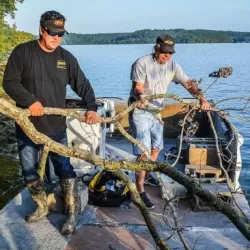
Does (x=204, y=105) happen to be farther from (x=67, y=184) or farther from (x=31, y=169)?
(x=31, y=169)

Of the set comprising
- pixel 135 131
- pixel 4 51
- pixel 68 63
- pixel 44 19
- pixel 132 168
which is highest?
pixel 44 19

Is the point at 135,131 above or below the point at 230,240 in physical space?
above

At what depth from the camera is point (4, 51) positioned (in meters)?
32.8

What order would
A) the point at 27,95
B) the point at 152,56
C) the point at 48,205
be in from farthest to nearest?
the point at 152,56 → the point at 48,205 → the point at 27,95

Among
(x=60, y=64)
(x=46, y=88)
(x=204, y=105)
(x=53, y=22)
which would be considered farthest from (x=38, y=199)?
A: (x=204, y=105)

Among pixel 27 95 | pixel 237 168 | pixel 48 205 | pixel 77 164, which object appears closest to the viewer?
pixel 27 95

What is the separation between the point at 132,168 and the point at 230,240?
88.8 inches

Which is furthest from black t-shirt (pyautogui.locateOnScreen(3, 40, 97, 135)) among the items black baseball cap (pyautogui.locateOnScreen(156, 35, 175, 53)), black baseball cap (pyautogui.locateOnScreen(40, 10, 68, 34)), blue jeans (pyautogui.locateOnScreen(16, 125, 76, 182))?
black baseball cap (pyautogui.locateOnScreen(156, 35, 175, 53))

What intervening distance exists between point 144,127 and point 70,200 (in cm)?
125

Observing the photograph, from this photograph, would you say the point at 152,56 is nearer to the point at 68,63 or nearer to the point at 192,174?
the point at 68,63

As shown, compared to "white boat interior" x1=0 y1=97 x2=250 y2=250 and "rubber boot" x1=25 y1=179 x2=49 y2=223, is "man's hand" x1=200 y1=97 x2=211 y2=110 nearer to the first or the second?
"white boat interior" x1=0 y1=97 x2=250 y2=250

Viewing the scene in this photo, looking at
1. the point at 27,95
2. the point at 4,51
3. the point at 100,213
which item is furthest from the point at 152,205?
the point at 4,51

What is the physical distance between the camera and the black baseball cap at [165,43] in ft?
18.0

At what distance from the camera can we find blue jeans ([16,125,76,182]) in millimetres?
5055
